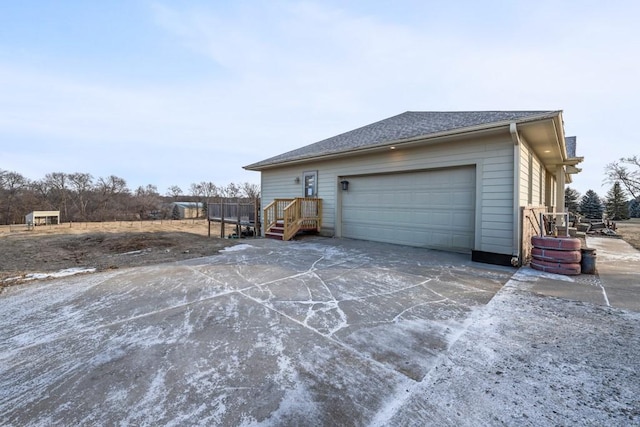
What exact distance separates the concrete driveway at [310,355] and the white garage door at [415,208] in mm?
2559

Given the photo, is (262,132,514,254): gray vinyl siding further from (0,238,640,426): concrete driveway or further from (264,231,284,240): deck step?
(264,231,284,240): deck step

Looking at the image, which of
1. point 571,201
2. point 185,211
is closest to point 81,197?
point 185,211

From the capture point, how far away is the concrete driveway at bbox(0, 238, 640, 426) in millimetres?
1425

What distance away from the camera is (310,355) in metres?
1.96

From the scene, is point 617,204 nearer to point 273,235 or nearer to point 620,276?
point 620,276

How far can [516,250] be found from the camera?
4914mm

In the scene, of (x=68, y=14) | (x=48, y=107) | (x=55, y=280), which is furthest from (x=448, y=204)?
(x=48, y=107)

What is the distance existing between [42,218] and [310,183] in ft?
76.5

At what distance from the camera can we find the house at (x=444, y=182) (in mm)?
5070

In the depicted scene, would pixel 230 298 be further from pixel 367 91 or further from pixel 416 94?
pixel 416 94

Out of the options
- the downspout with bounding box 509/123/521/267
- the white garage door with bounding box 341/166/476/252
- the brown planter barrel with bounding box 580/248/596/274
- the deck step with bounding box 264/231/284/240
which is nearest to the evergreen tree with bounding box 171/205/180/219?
the deck step with bounding box 264/231/284/240

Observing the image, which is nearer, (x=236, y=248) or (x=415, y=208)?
(x=236, y=248)

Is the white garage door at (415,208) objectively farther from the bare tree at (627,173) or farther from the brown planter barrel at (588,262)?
the bare tree at (627,173)

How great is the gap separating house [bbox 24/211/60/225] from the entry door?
68.7ft
